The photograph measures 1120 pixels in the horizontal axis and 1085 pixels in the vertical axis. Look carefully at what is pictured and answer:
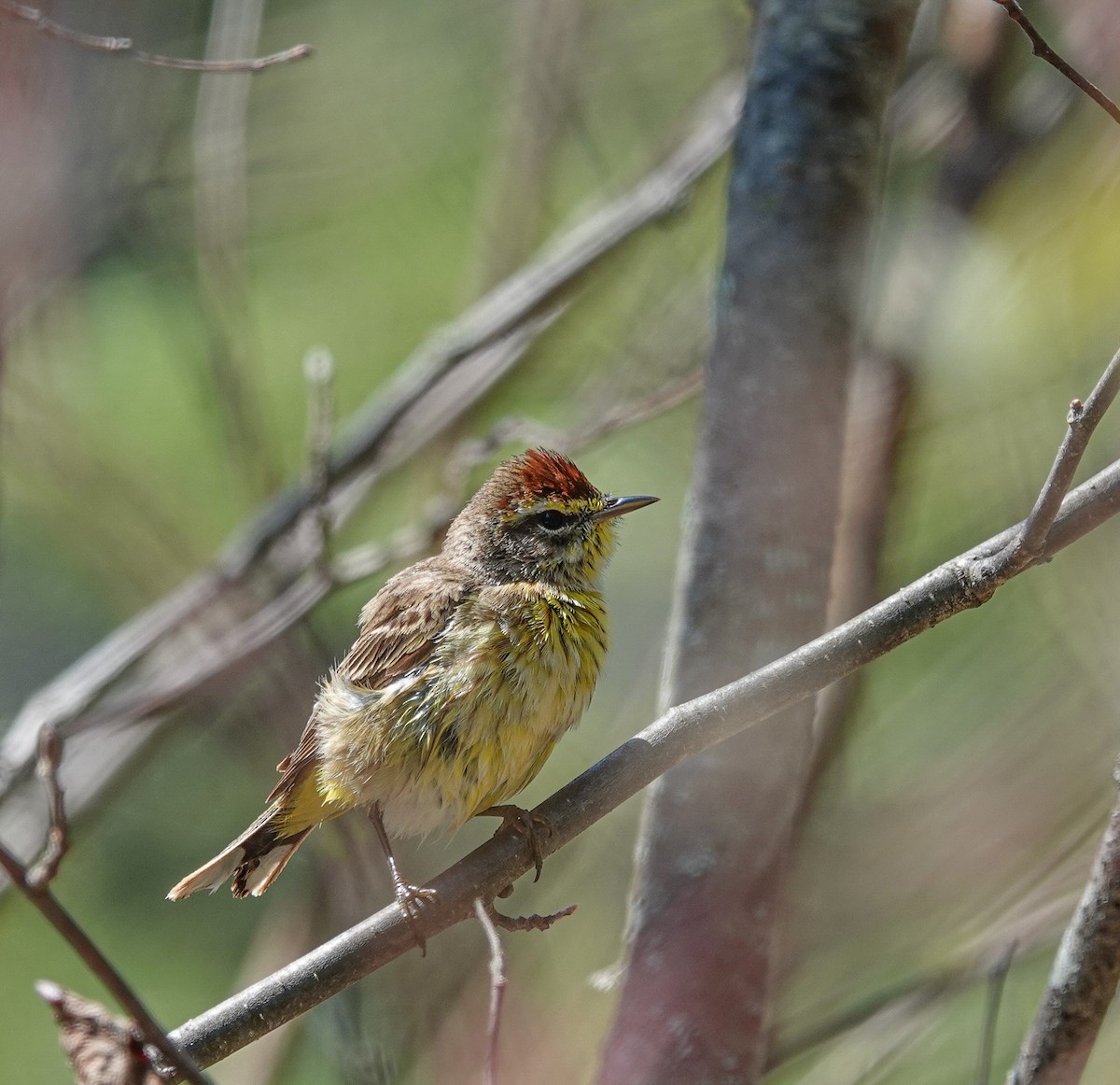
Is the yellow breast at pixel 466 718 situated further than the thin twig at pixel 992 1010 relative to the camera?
Yes

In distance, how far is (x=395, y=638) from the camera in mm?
3898

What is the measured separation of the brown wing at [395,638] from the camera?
3.82 meters

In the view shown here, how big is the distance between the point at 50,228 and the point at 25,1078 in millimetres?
3311

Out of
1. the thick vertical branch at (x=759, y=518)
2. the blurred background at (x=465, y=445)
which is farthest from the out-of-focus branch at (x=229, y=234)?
the thick vertical branch at (x=759, y=518)

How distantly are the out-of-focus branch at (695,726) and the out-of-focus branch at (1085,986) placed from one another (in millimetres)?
446

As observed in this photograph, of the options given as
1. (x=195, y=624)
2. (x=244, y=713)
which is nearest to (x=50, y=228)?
(x=195, y=624)

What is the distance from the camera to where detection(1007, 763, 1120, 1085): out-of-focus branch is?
2457 millimetres

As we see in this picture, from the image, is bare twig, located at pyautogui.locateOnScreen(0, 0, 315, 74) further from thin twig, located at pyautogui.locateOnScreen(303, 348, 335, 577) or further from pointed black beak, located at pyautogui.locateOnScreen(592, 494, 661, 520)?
pointed black beak, located at pyautogui.locateOnScreen(592, 494, 661, 520)

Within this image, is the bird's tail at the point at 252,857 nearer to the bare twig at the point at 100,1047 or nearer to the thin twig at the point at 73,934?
the bare twig at the point at 100,1047

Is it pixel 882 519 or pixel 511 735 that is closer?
pixel 511 735

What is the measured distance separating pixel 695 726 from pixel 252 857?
182cm

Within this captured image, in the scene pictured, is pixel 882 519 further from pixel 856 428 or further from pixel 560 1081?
pixel 560 1081

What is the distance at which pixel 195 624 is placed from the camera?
4.97 meters

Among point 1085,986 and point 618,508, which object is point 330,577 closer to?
point 618,508
